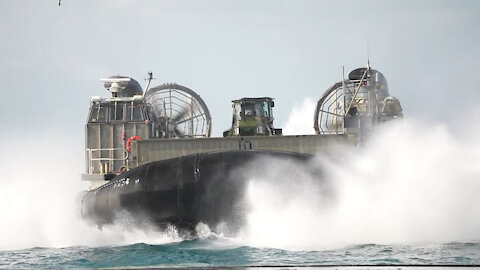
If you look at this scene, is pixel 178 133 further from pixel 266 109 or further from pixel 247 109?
pixel 266 109

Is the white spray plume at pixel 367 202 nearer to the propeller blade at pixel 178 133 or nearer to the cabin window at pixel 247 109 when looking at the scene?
the cabin window at pixel 247 109

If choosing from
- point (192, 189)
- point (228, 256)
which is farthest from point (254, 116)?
point (228, 256)

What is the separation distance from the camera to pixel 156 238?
48.8ft

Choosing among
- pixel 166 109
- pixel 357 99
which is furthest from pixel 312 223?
pixel 357 99

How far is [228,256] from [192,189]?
266cm

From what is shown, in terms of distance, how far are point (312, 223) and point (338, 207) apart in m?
0.63

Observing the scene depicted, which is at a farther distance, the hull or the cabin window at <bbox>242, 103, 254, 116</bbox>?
the cabin window at <bbox>242, 103, 254, 116</bbox>

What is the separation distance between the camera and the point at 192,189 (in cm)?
1450

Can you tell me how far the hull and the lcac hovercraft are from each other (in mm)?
17

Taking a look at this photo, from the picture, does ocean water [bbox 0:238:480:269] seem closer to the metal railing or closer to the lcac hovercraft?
the lcac hovercraft

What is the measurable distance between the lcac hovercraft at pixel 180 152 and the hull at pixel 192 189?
0.7 inches

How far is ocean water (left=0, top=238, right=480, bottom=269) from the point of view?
434 inches

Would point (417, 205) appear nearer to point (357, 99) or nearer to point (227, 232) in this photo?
Answer: point (227, 232)

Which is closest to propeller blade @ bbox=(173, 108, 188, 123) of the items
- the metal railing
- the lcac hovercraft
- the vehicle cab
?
the lcac hovercraft
